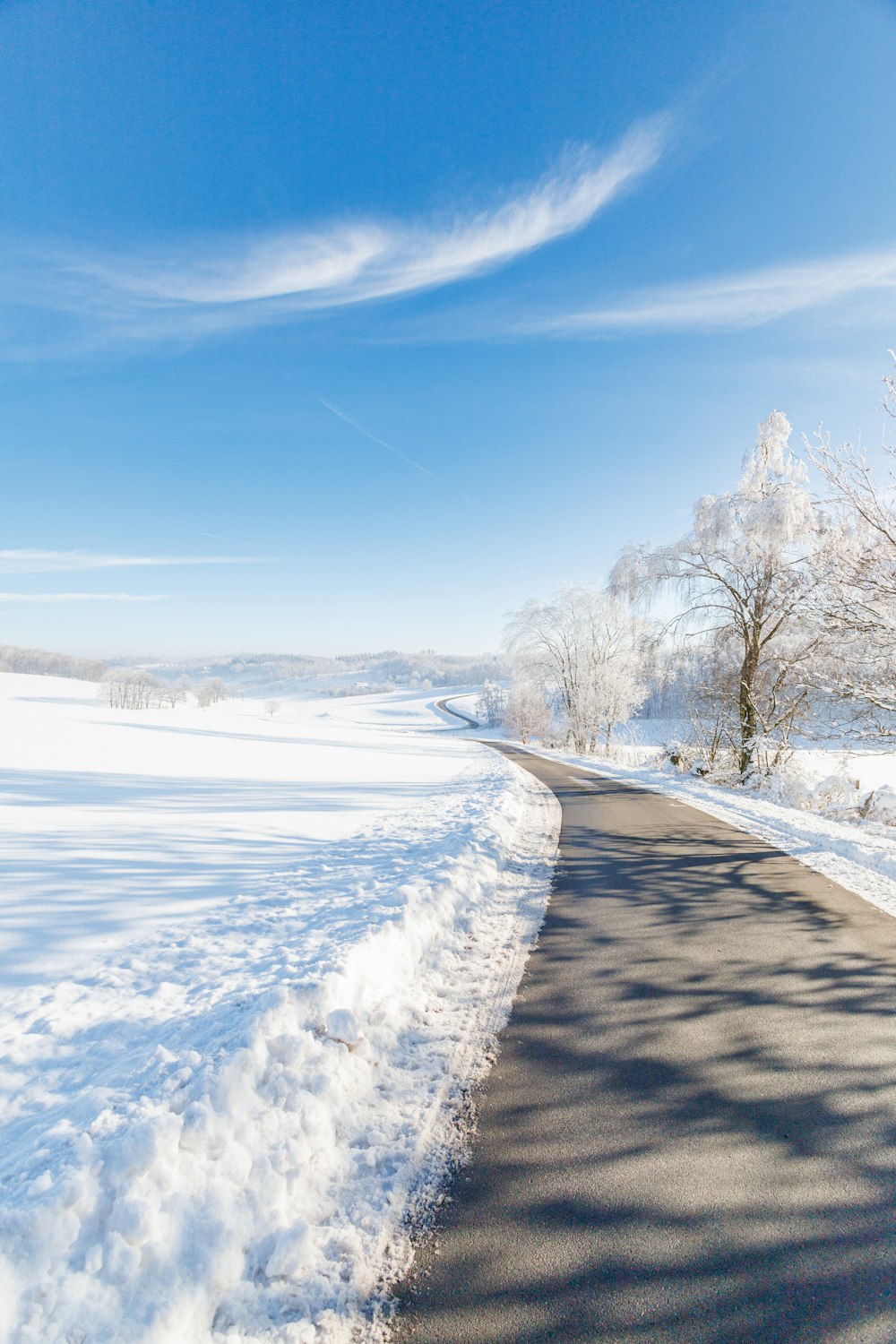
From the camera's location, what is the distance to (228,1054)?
8.77ft

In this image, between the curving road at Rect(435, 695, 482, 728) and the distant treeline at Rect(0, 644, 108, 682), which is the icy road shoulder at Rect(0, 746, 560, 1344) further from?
the distant treeline at Rect(0, 644, 108, 682)

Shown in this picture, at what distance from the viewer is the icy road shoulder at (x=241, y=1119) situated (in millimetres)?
1761

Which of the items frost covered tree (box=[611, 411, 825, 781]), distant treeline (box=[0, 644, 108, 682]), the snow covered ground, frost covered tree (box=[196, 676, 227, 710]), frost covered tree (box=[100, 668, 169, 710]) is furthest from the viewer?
distant treeline (box=[0, 644, 108, 682])

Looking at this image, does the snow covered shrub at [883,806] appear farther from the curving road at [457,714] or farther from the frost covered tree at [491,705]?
the curving road at [457,714]

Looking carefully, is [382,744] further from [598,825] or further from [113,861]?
[113,861]

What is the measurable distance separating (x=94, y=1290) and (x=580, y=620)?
1226 inches

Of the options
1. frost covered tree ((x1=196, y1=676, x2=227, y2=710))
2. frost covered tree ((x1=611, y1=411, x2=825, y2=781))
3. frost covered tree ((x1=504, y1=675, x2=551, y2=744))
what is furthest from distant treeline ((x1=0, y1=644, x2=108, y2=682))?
frost covered tree ((x1=611, y1=411, x2=825, y2=781))

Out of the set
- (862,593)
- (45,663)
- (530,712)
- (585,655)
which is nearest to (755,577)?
(862,593)

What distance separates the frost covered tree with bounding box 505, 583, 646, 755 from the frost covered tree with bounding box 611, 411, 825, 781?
12.6 metres

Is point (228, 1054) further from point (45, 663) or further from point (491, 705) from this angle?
point (45, 663)

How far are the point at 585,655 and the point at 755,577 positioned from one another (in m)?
17.0

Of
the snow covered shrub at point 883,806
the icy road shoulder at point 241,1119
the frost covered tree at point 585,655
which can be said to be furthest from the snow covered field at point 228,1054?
the frost covered tree at point 585,655

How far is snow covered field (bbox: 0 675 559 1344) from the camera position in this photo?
1798 mm

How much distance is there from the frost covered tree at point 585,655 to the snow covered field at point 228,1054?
23.5 metres
